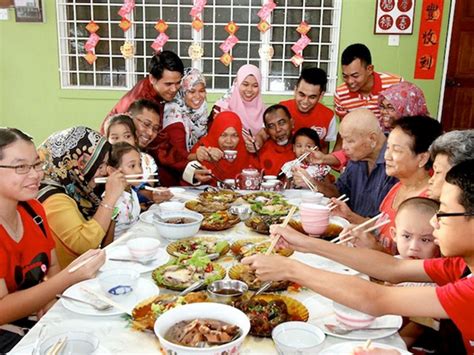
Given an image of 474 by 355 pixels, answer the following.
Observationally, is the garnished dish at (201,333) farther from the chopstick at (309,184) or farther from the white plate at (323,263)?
the chopstick at (309,184)

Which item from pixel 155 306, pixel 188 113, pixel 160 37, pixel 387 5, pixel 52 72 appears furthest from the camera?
pixel 52 72

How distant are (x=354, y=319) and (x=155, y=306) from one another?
53 cm

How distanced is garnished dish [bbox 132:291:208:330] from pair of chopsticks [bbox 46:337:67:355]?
21 cm

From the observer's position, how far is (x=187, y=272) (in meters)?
1.49

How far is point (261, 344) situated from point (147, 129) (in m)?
2.13

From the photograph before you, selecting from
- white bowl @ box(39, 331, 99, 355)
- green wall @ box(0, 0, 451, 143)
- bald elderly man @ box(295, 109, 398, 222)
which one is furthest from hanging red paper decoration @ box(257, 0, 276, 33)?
white bowl @ box(39, 331, 99, 355)

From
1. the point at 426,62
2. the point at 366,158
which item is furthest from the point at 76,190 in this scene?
the point at 426,62

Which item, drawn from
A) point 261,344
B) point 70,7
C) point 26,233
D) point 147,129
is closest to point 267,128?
point 147,129

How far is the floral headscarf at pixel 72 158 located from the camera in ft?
6.71

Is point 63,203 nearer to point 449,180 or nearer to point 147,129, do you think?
point 147,129

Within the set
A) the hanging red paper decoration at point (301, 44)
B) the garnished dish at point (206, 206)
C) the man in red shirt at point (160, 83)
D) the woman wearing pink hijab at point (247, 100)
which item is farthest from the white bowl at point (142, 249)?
the hanging red paper decoration at point (301, 44)

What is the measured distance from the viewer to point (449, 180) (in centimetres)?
126

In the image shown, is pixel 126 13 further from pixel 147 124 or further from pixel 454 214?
pixel 454 214

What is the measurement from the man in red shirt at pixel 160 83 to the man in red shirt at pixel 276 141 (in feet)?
2.52
